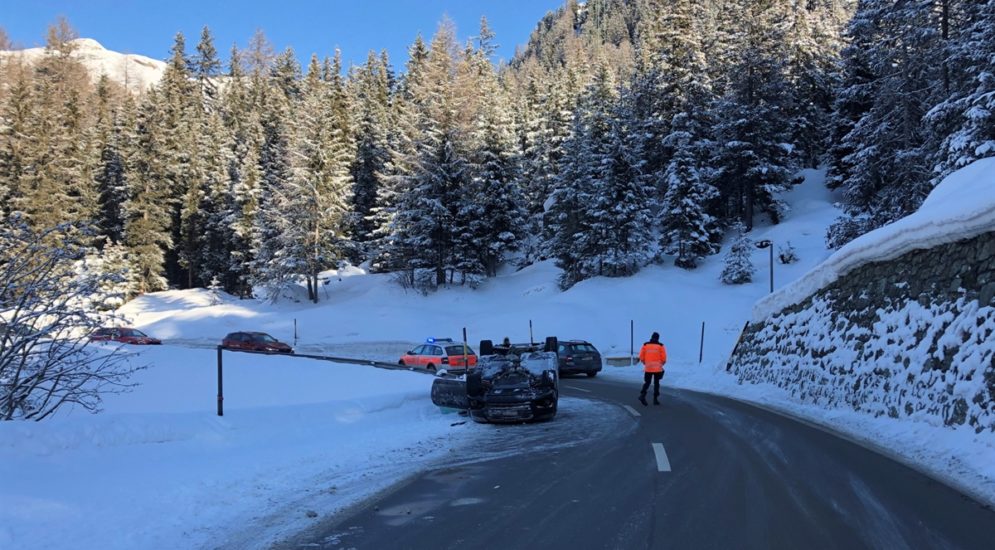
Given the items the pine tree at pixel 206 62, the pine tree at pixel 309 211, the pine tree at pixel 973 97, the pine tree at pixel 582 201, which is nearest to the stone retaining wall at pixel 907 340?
the pine tree at pixel 973 97

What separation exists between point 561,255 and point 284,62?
61004mm

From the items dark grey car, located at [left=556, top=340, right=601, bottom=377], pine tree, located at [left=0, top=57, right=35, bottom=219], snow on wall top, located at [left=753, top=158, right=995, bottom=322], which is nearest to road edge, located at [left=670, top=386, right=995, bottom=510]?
snow on wall top, located at [left=753, top=158, right=995, bottom=322]

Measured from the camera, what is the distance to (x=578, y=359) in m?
25.0

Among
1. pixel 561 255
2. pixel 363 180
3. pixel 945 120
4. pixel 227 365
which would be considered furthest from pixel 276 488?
pixel 363 180

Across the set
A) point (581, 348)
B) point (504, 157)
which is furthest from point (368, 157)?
point (581, 348)

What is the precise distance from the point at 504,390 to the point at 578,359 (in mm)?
13324

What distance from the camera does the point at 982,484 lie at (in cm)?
664

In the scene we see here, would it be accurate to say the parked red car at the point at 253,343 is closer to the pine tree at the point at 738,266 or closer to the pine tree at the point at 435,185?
the pine tree at the point at 435,185

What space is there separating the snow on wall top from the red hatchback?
13.6 meters

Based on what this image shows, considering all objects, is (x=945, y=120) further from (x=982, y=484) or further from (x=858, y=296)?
(x=982, y=484)

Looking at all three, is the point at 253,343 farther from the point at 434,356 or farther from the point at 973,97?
the point at 973,97

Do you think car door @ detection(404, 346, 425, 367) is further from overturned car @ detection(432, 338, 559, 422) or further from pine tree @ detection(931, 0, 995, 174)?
pine tree @ detection(931, 0, 995, 174)

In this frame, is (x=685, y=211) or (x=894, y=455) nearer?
(x=894, y=455)

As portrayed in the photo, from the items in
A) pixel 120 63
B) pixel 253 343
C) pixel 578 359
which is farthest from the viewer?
pixel 120 63
